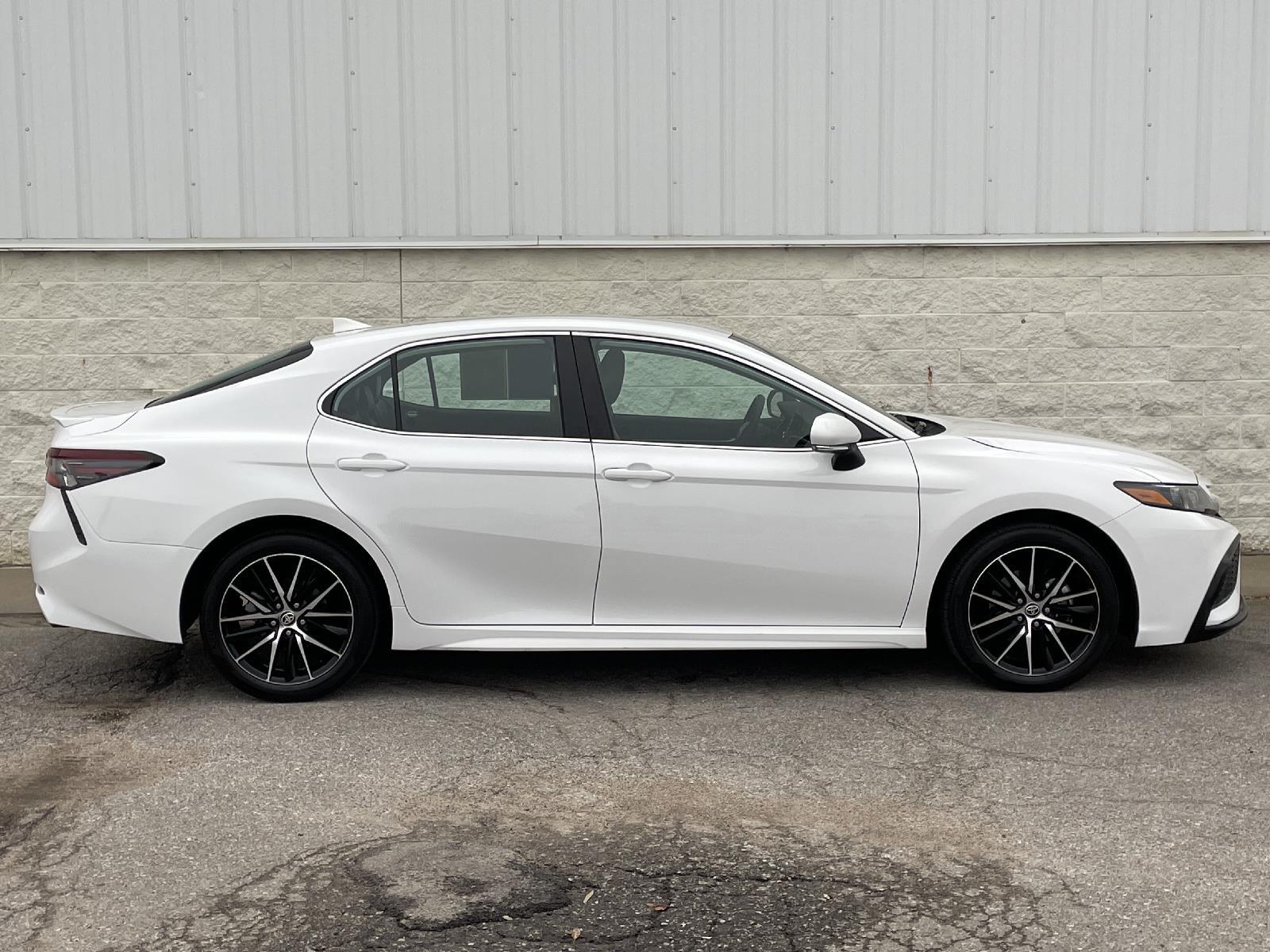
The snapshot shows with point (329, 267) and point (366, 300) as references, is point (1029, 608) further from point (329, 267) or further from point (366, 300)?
point (329, 267)

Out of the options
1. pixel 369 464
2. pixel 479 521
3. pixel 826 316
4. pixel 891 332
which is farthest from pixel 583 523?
pixel 891 332

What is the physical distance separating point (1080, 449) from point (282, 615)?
3460mm

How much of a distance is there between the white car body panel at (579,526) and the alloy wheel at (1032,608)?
0.21m

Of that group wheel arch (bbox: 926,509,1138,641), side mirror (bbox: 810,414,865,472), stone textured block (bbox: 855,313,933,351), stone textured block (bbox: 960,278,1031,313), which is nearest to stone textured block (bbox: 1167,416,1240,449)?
stone textured block (bbox: 960,278,1031,313)

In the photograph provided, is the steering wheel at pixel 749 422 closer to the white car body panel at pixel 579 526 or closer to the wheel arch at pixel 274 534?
the white car body panel at pixel 579 526

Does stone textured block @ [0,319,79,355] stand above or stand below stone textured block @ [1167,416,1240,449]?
above

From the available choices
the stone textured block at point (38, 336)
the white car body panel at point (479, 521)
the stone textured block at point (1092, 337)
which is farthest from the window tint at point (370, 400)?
the stone textured block at point (1092, 337)

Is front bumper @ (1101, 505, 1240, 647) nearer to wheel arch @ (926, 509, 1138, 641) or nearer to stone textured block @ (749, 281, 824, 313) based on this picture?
wheel arch @ (926, 509, 1138, 641)

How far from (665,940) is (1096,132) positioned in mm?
7300

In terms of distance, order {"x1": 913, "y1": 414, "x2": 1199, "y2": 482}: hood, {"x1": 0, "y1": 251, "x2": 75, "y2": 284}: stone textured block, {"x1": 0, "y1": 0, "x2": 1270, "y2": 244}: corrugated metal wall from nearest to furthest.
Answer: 1. {"x1": 913, "y1": 414, "x2": 1199, "y2": 482}: hood
2. {"x1": 0, "y1": 0, "x2": 1270, "y2": 244}: corrugated metal wall
3. {"x1": 0, "y1": 251, "x2": 75, "y2": 284}: stone textured block

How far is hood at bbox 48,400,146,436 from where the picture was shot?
247 inches

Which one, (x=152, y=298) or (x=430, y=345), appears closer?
(x=430, y=345)

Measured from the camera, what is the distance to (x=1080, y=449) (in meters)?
6.47

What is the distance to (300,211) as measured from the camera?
9734 millimetres
